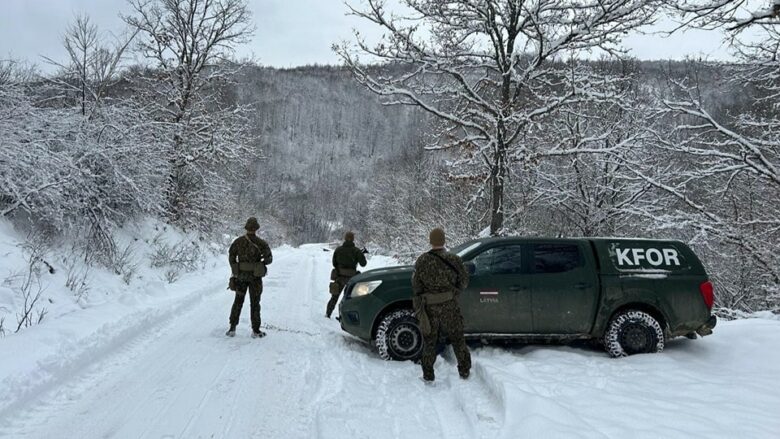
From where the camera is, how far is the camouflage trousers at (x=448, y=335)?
5.50m

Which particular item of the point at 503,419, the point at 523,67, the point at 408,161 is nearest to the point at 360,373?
the point at 503,419

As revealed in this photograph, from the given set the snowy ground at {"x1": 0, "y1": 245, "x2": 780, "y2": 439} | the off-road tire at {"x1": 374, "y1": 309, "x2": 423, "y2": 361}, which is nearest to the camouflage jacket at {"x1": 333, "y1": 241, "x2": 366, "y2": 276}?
the snowy ground at {"x1": 0, "y1": 245, "x2": 780, "y2": 439}

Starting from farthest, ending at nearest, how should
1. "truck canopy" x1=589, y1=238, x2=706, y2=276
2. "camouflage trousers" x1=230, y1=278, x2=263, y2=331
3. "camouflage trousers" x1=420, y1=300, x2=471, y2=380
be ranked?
"camouflage trousers" x1=230, y1=278, x2=263, y2=331, "truck canopy" x1=589, y1=238, x2=706, y2=276, "camouflage trousers" x1=420, y1=300, x2=471, y2=380

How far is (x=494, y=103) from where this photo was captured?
10.8 m

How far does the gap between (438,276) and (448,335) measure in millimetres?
704

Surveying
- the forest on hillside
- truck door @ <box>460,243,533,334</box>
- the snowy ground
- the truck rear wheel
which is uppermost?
the forest on hillside

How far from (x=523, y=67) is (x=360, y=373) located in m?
8.54

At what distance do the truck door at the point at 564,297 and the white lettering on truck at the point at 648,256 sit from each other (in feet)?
1.51

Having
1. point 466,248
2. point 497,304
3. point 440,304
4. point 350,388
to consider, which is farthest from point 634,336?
point 350,388

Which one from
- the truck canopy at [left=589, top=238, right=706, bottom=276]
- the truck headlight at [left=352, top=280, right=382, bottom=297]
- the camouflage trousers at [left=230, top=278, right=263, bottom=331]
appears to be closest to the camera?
the truck canopy at [left=589, top=238, right=706, bottom=276]

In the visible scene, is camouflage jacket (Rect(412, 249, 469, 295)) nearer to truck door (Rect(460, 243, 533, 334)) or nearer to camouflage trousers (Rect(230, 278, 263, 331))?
truck door (Rect(460, 243, 533, 334))

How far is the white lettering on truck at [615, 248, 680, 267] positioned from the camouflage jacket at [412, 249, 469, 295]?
263 cm

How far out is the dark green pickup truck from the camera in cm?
640

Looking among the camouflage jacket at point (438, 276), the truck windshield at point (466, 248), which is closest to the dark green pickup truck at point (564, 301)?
the truck windshield at point (466, 248)
